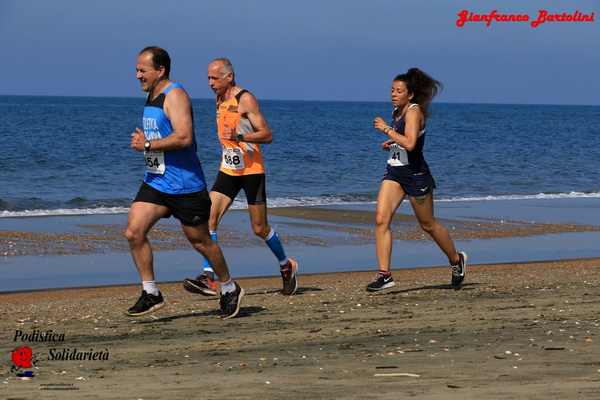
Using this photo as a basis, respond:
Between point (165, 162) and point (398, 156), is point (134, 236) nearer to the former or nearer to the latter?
point (165, 162)

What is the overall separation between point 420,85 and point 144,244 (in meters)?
2.94

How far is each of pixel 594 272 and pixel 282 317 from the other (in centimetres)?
450

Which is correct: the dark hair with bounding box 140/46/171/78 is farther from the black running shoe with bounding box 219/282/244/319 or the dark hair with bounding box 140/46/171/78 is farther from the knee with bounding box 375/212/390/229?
the knee with bounding box 375/212/390/229

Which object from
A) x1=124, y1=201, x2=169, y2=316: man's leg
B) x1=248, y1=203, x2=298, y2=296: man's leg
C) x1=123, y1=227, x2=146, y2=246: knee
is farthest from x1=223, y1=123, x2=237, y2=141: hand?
x1=123, y1=227, x2=146, y2=246: knee

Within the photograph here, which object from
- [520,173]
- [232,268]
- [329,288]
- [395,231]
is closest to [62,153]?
[520,173]

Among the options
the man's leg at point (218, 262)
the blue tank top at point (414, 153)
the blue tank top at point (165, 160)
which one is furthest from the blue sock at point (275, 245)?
the blue tank top at point (165, 160)

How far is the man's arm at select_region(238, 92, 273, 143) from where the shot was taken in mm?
9117

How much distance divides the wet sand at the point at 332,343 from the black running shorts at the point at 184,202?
0.76 metres

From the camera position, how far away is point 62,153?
40094 millimetres

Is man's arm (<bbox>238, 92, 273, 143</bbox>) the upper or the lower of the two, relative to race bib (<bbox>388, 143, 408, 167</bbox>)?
upper

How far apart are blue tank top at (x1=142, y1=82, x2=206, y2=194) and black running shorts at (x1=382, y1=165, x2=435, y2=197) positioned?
2.32m

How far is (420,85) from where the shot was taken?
9633 mm

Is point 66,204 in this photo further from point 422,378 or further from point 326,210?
point 422,378

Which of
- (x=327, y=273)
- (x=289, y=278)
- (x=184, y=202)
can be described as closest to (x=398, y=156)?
(x=289, y=278)
